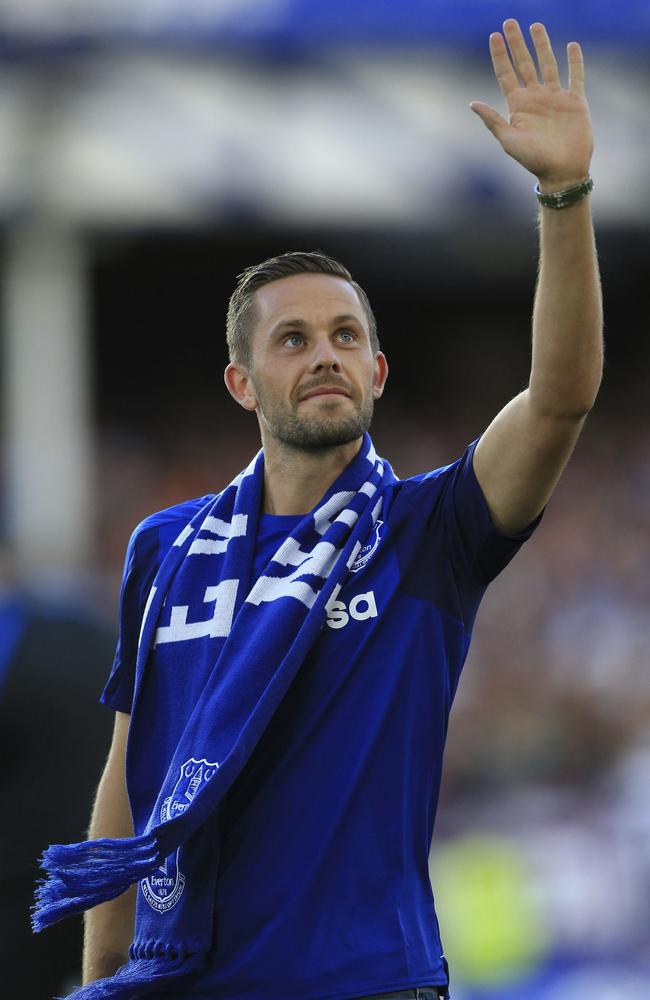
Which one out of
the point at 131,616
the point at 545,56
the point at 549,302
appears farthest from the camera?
the point at 131,616

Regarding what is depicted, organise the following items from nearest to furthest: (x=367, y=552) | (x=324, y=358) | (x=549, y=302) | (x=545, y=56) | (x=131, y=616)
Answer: (x=549, y=302)
(x=545, y=56)
(x=367, y=552)
(x=324, y=358)
(x=131, y=616)

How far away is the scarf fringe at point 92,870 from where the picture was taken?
2631 millimetres

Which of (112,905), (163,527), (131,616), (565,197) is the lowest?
(112,905)

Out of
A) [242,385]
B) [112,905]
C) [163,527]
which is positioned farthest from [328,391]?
[112,905]

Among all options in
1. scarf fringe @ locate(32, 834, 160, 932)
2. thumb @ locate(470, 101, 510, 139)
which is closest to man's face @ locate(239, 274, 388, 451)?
thumb @ locate(470, 101, 510, 139)

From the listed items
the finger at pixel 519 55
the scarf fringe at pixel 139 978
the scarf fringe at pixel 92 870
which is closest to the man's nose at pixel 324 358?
the finger at pixel 519 55

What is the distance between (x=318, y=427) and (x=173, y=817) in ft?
2.51

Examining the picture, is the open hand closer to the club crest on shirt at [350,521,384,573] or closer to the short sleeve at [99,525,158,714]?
the club crest on shirt at [350,521,384,573]

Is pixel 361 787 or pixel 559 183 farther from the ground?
pixel 559 183

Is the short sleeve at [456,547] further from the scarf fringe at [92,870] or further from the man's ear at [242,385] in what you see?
the scarf fringe at [92,870]

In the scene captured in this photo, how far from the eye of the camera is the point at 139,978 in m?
2.65

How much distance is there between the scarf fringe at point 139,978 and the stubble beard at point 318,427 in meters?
0.94

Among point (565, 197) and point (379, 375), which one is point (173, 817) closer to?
point (379, 375)

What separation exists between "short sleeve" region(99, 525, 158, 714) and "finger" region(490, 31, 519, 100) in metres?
1.10
